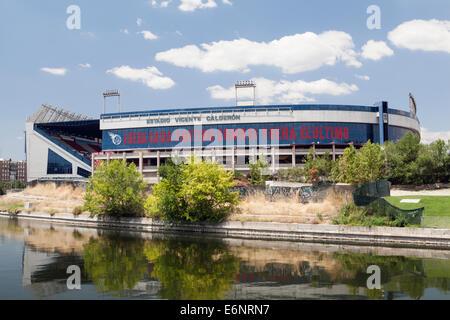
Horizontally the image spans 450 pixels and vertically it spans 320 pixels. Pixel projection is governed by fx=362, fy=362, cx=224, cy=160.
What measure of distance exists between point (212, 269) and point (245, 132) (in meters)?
61.0

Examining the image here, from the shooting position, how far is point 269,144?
8131 centimetres

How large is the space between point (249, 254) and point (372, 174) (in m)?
33.4

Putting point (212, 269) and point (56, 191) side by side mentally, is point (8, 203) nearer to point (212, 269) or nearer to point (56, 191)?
point (56, 191)

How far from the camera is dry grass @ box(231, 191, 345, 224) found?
35156 mm

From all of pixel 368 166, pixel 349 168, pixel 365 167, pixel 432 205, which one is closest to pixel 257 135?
pixel 349 168

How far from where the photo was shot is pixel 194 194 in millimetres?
38375

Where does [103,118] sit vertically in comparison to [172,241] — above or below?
above

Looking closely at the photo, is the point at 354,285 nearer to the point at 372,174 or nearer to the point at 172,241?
the point at 172,241

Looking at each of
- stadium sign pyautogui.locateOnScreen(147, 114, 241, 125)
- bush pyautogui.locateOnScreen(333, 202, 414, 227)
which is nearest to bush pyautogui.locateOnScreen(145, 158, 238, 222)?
bush pyautogui.locateOnScreen(333, 202, 414, 227)

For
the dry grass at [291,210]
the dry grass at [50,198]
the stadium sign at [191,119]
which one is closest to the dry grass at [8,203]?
the dry grass at [50,198]

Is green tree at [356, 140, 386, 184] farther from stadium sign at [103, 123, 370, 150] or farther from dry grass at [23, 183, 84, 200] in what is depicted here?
dry grass at [23, 183, 84, 200]

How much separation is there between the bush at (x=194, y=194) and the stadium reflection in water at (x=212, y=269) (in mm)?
4578

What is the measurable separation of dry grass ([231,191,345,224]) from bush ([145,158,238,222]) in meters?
1.96

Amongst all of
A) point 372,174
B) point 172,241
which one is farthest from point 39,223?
point 372,174
